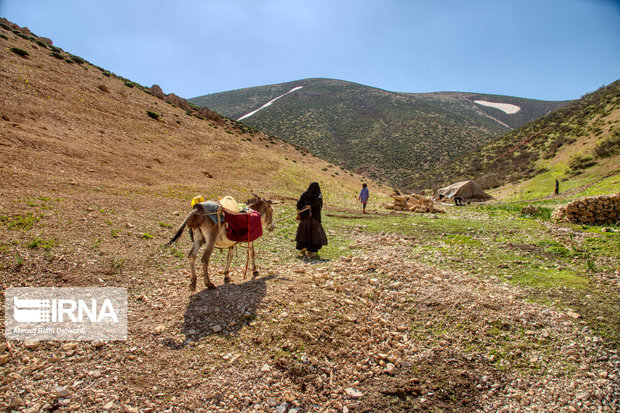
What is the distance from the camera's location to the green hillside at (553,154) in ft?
98.7

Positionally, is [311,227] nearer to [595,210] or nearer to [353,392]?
[353,392]

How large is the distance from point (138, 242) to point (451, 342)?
7995mm

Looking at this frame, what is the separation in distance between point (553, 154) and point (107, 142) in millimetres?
45610

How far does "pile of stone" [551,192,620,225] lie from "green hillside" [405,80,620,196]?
17963 mm

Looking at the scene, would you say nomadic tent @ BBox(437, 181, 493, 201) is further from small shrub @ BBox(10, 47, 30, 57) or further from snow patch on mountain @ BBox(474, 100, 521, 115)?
snow patch on mountain @ BBox(474, 100, 521, 115)

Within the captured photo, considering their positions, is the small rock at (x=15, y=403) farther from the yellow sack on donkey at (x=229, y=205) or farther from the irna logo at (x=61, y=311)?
the yellow sack on donkey at (x=229, y=205)

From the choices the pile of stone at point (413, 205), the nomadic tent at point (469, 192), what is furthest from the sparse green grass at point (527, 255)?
the nomadic tent at point (469, 192)

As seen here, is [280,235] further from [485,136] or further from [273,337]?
[485,136]

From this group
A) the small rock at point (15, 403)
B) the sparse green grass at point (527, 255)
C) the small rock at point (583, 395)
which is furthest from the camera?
the sparse green grass at point (527, 255)

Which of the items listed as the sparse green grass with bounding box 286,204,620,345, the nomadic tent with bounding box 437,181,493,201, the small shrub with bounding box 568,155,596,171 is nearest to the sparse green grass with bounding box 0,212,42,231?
the sparse green grass with bounding box 286,204,620,345

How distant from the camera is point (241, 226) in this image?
6586 mm

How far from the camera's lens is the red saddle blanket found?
645 cm

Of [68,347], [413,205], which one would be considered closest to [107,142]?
[68,347]

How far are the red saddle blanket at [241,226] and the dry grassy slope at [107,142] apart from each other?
33.6ft
